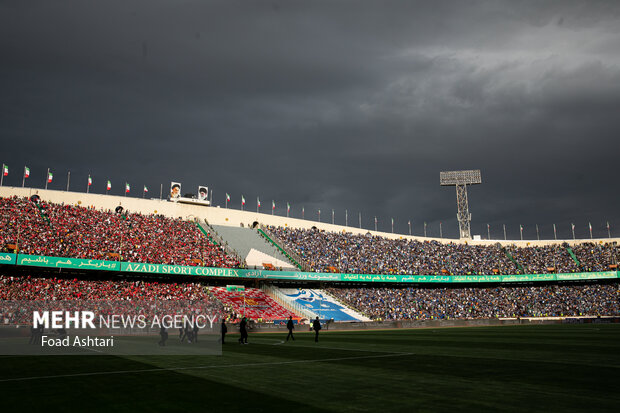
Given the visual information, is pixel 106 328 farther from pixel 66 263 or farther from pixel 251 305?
pixel 251 305

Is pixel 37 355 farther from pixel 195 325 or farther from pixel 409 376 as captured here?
pixel 409 376

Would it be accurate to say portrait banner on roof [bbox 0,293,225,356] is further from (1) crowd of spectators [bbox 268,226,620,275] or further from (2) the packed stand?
(1) crowd of spectators [bbox 268,226,620,275]

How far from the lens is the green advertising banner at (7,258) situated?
43.2 m

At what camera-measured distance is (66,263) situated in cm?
4703

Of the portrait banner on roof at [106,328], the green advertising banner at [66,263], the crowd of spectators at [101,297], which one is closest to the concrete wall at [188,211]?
the crowd of spectators at [101,297]

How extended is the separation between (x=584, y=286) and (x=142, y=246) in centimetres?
7137

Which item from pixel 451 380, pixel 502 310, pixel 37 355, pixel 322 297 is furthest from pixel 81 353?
pixel 502 310

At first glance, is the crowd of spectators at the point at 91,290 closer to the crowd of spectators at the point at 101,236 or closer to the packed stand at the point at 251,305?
the packed stand at the point at 251,305

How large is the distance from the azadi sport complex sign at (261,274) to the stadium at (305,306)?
0.57 feet

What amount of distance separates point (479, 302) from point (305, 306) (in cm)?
2991

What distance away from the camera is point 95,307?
2477 centimetres

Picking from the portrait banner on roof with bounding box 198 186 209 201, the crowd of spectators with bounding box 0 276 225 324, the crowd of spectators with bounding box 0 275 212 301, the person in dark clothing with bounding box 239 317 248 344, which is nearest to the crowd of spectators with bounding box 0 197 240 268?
the crowd of spectators with bounding box 0 275 212 301

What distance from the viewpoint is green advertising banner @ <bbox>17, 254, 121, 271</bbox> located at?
44844 millimetres

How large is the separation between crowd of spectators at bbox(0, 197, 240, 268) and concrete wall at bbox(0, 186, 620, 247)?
3.08 m
